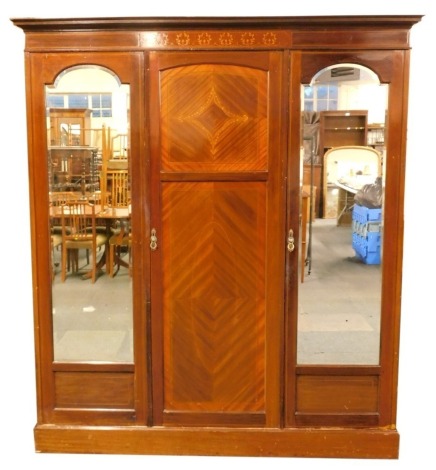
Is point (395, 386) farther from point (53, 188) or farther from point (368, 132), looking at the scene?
point (53, 188)

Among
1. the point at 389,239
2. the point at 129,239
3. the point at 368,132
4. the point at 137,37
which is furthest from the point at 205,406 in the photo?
the point at 137,37

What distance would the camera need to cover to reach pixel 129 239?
147 inches

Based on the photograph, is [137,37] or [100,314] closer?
[137,37]

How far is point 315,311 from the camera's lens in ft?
12.4

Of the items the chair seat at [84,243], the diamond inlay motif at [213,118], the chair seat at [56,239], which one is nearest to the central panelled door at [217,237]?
the diamond inlay motif at [213,118]

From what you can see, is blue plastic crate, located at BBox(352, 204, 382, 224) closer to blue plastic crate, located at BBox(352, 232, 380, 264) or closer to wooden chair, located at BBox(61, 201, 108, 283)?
blue plastic crate, located at BBox(352, 232, 380, 264)

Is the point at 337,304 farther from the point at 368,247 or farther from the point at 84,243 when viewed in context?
the point at 84,243

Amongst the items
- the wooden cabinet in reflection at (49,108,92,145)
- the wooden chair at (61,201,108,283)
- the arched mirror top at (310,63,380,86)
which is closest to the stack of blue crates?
the arched mirror top at (310,63,380,86)

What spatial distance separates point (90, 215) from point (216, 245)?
0.74m

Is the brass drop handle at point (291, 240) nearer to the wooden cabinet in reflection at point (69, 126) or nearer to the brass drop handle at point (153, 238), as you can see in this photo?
the brass drop handle at point (153, 238)

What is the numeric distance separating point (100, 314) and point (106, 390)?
1.40 ft

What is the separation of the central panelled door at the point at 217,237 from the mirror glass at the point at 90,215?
18 centimetres

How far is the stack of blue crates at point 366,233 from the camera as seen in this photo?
372 cm

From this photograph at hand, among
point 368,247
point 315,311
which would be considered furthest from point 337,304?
point 368,247
